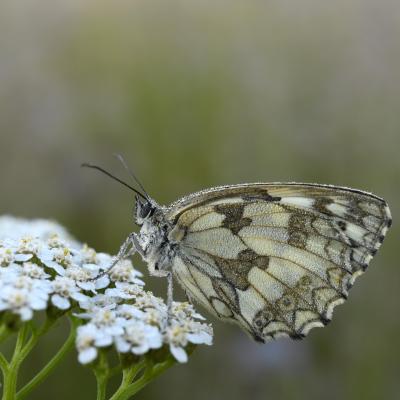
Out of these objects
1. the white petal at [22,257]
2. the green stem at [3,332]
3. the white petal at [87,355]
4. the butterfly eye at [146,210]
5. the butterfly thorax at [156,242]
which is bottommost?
the green stem at [3,332]

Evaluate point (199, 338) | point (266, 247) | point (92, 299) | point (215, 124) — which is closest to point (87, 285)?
point (92, 299)

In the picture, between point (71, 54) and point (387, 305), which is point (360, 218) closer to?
point (387, 305)

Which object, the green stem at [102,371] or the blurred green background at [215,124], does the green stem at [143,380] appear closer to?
the green stem at [102,371]

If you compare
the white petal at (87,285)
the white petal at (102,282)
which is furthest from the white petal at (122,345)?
the white petal at (102,282)

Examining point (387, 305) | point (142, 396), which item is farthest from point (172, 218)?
point (387, 305)

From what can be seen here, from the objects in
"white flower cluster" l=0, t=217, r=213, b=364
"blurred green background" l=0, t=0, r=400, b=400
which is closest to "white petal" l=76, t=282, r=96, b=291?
"white flower cluster" l=0, t=217, r=213, b=364

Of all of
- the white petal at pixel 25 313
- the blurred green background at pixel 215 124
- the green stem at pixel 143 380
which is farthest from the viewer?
the blurred green background at pixel 215 124

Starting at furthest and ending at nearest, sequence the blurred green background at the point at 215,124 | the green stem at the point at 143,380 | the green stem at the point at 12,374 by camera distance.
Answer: the blurred green background at the point at 215,124, the green stem at the point at 143,380, the green stem at the point at 12,374

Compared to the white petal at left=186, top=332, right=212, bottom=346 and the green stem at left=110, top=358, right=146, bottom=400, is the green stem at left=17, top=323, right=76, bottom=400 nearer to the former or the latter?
the green stem at left=110, top=358, right=146, bottom=400
